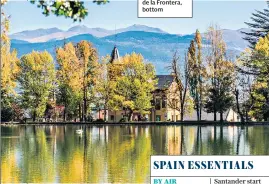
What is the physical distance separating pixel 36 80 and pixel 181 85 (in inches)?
227

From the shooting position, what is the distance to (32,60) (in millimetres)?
25844

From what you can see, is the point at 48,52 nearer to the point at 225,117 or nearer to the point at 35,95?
the point at 35,95

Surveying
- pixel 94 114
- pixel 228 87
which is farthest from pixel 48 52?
pixel 228 87

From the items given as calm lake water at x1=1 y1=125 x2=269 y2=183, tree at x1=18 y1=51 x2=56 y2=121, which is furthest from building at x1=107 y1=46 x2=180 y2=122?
calm lake water at x1=1 y1=125 x2=269 y2=183

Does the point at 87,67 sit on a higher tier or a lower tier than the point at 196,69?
higher

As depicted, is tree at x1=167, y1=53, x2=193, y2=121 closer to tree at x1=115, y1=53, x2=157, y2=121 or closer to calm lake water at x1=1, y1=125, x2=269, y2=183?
tree at x1=115, y1=53, x2=157, y2=121

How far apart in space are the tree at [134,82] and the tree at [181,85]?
A: 957 mm

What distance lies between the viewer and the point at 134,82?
82.7 ft

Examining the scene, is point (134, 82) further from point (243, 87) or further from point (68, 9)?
point (68, 9)

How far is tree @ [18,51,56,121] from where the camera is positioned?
965 inches

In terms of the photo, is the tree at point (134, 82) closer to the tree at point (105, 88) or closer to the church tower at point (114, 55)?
the tree at point (105, 88)

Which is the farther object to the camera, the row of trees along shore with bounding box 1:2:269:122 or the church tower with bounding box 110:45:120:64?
the church tower with bounding box 110:45:120:64

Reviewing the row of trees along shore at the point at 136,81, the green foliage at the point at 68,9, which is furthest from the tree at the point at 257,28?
the green foliage at the point at 68,9

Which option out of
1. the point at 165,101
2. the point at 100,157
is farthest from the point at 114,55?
the point at 100,157
